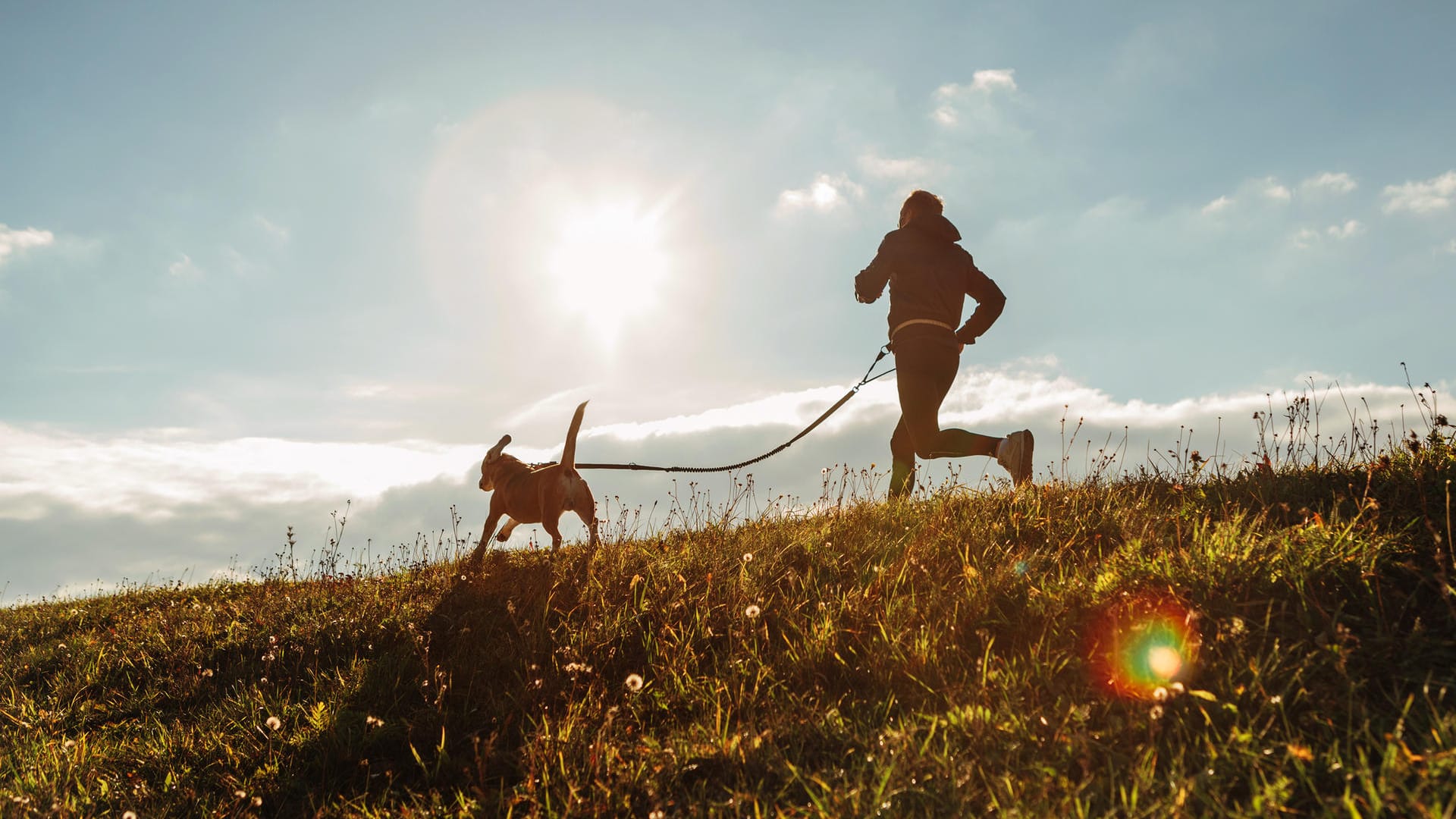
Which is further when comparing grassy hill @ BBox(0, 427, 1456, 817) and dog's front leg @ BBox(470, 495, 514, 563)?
dog's front leg @ BBox(470, 495, 514, 563)

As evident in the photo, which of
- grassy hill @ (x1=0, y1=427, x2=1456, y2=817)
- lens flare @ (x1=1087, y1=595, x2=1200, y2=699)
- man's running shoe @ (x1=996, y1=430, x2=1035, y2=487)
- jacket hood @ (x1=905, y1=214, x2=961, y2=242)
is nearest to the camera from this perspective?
grassy hill @ (x1=0, y1=427, x2=1456, y2=817)

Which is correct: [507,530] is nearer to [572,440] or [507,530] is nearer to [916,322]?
[572,440]

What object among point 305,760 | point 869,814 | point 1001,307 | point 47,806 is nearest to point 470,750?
point 305,760

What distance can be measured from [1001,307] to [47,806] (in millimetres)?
7370

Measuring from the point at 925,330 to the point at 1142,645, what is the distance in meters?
3.84

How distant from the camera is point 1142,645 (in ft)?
10.6

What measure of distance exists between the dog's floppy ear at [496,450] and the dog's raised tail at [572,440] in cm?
70

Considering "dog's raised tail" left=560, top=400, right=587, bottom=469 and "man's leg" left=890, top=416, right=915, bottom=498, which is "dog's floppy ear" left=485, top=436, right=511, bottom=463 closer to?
"dog's raised tail" left=560, top=400, right=587, bottom=469

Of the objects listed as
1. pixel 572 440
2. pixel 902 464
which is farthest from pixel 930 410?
pixel 572 440

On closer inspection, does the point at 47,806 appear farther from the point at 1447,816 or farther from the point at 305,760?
the point at 1447,816

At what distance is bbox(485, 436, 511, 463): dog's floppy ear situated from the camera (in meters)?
7.21

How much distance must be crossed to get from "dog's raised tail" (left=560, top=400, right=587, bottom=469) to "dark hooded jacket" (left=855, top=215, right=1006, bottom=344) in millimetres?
2730

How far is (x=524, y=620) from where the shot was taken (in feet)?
16.3

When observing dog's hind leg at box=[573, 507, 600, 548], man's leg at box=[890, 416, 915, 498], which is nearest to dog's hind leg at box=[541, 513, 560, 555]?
dog's hind leg at box=[573, 507, 600, 548]
